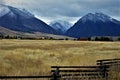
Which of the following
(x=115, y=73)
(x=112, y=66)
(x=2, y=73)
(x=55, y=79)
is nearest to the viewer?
(x=55, y=79)

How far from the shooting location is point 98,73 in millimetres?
22547

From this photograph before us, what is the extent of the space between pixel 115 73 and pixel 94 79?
12.0 feet

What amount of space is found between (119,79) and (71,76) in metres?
3.01

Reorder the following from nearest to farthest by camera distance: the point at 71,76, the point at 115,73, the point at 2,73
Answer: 1. the point at 71,76
2. the point at 115,73
3. the point at 2,73

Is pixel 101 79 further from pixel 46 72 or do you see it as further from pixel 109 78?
pixel 46 72

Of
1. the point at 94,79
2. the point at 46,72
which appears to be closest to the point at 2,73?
the point at 46,72

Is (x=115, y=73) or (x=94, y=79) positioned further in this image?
(x=115, y=73)

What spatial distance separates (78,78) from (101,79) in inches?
54.7

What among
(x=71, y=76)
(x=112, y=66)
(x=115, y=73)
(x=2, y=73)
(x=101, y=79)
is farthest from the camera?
(x=112, y=66)

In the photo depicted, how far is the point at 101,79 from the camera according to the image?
21.0 meters

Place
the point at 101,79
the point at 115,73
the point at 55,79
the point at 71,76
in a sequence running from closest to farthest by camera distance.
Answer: the point at 55,79
the point at 101,79
the point at 71,76
the point at 115,73

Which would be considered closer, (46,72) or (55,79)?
(55,79)

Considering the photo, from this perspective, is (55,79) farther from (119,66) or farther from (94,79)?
(119,66)

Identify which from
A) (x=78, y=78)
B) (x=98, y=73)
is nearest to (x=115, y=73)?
(x=98, y=73)
